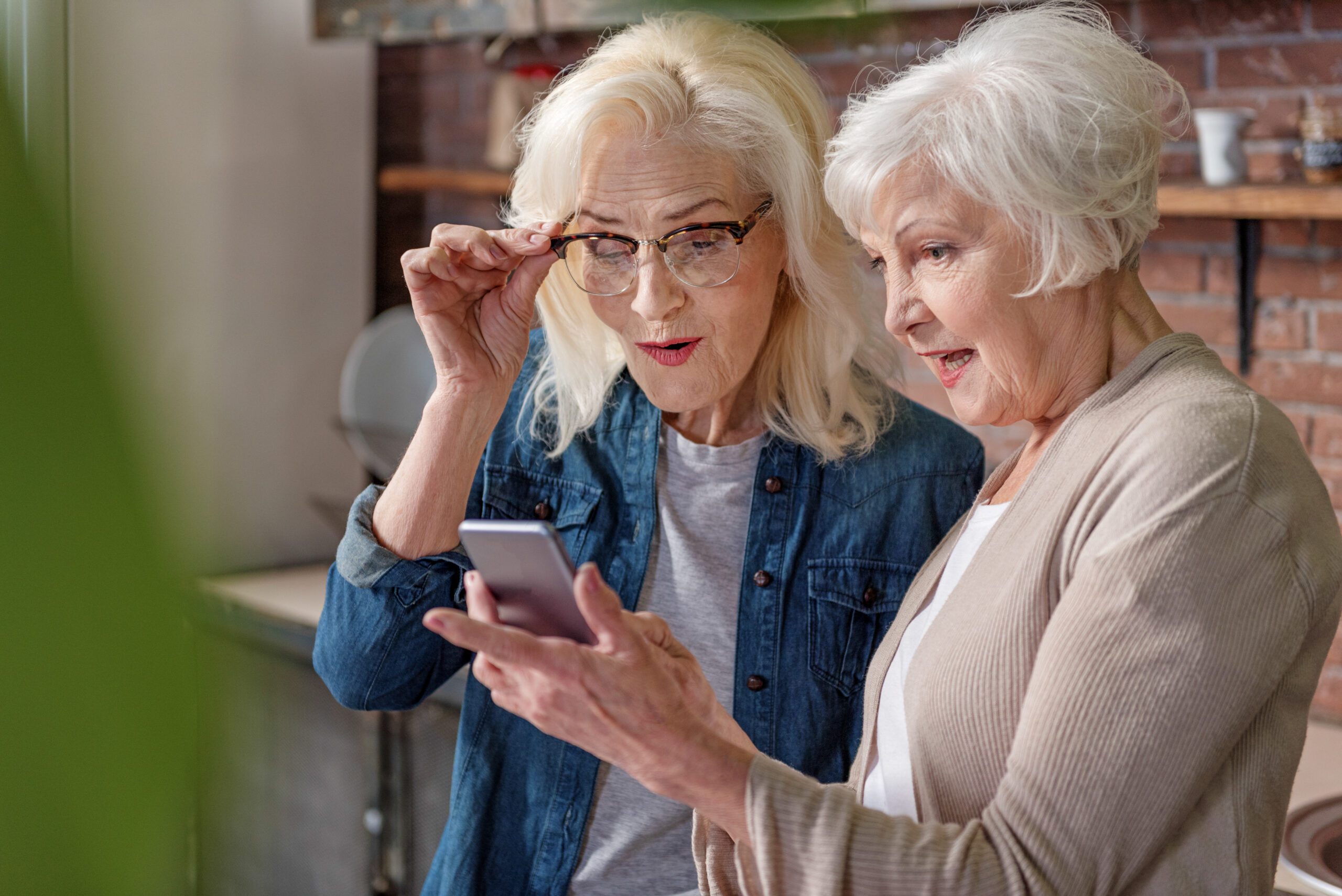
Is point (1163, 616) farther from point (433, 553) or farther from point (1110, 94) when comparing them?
point (433, 553)

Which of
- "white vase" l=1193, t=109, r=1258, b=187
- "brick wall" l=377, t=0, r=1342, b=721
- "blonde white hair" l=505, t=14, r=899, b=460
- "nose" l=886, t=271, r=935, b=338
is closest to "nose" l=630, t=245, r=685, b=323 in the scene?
"blonde white hair" l=505, t=14, r=899, b=460

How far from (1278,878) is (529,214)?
1.21 meters

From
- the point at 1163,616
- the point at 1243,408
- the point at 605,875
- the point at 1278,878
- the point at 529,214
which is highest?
the point at 529,214

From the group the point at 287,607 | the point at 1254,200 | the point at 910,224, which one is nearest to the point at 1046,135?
the point at 910,224

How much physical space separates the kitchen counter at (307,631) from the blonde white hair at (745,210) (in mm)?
502

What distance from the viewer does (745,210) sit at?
4.53ft

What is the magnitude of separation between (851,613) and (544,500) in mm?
372

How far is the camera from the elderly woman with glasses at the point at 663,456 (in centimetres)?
130

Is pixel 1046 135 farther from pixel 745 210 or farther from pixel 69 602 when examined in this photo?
pixel 69 602

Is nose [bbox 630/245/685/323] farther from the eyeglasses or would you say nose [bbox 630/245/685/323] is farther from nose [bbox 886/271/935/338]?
nose [bbox 886/271/935/338]

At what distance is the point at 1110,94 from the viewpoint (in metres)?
0.97

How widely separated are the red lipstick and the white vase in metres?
1.18

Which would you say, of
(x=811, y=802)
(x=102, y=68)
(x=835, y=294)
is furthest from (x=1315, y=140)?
(x=102, y=68)

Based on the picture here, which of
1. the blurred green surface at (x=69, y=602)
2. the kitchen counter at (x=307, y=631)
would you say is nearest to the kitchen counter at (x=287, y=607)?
the kitchen counter at (x=307, y=631)
